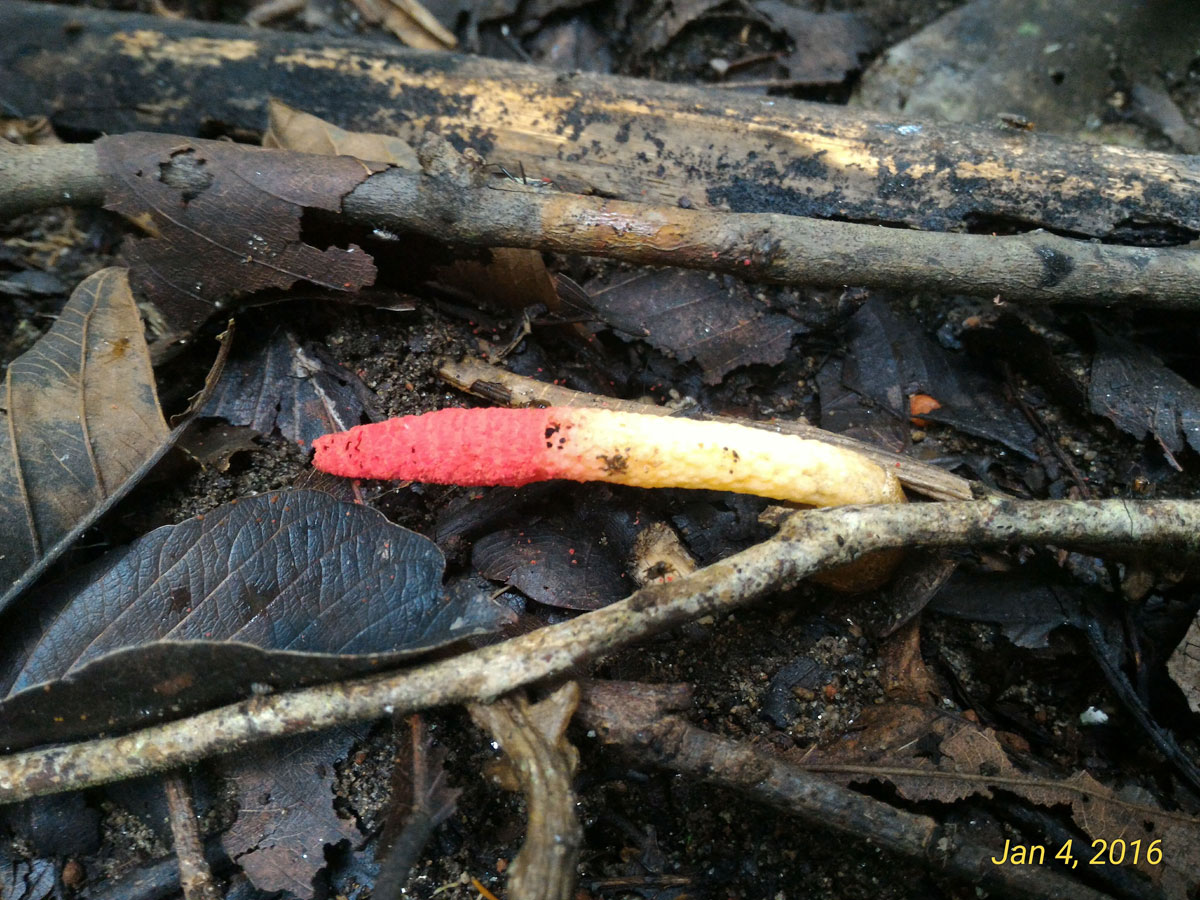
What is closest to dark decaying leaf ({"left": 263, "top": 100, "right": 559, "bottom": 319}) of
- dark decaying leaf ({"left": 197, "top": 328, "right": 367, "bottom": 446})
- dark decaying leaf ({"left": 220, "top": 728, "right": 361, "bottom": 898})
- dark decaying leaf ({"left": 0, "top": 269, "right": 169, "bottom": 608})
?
dark decaying leaf ({"left": 197, "top": 328, "right": 367, "bottom": 446})

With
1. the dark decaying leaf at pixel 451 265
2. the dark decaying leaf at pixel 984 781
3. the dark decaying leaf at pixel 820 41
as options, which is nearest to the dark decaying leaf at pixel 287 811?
the dark decaying leaf at pixel 984 781

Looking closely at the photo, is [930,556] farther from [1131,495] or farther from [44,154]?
[44,154]

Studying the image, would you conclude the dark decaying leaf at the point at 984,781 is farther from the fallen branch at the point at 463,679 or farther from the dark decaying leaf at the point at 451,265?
the dark decaying leaf at the point at 451,265

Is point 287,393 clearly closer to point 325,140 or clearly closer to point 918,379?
point 325,140

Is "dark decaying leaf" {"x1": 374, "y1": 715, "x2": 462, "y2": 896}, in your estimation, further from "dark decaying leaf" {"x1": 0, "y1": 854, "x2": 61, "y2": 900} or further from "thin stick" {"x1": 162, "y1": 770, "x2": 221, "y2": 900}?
"dark decaying leaf" {"x1": 0, "y1": 854, "x2": 61, "y2": 900}

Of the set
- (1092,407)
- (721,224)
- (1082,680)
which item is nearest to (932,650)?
(1082,680)

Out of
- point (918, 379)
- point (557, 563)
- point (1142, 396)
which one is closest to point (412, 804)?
point (557, 563)

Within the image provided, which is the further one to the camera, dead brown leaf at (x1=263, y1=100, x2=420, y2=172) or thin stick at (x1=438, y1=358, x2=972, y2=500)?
dead brown leaf at (x1=263, y1=100, x2=420, y2=172)
